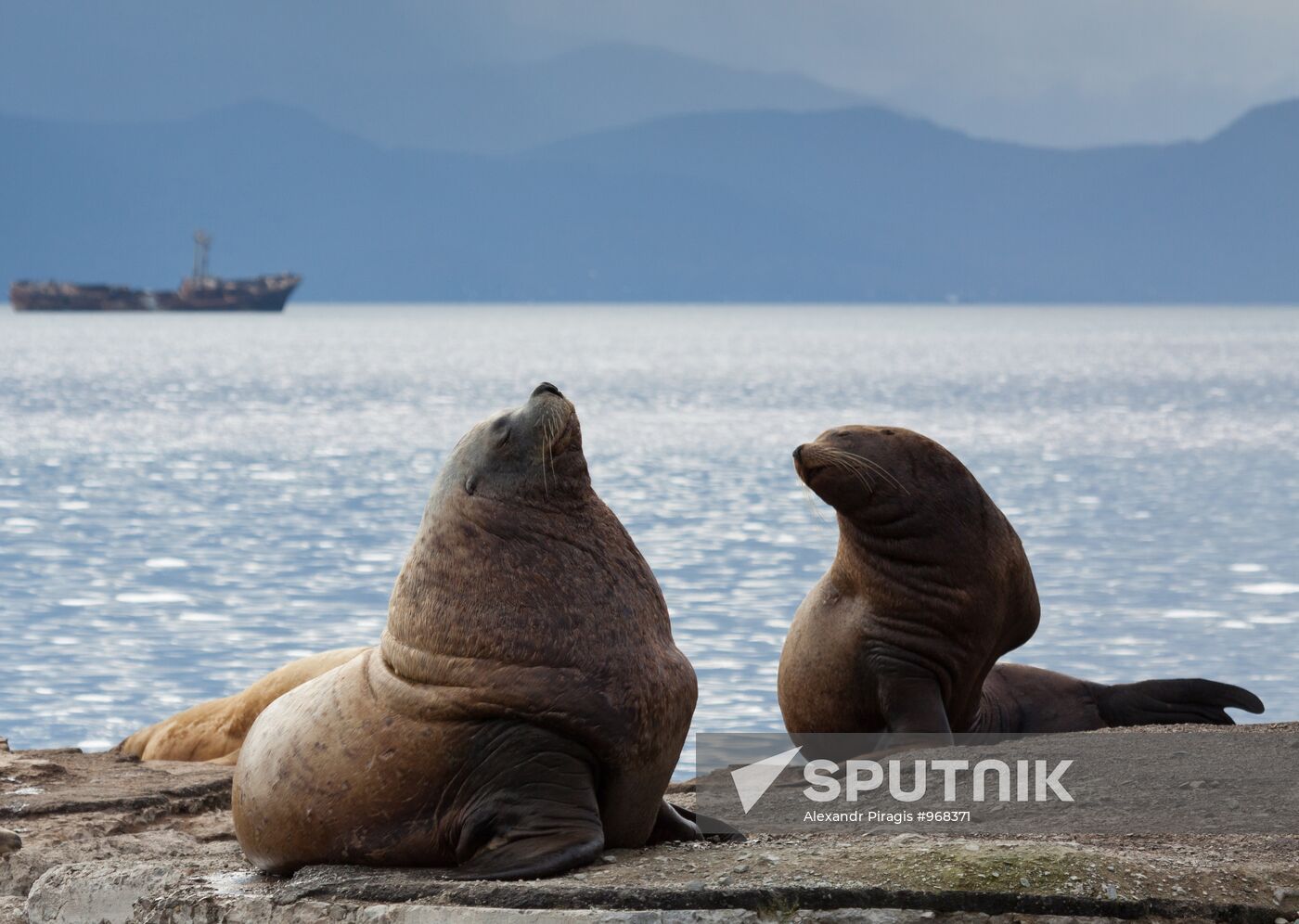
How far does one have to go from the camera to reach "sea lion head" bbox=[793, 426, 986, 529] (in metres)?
6.63

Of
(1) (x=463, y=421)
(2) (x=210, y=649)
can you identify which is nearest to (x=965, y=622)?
(2) (x=210, y=649)

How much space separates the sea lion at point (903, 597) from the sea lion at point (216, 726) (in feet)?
6.59

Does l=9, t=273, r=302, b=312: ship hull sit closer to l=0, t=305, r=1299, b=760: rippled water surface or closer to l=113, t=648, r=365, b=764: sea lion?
l=0, t=305, r=1299, b=760: rippled water surface

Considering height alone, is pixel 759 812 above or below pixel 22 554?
above

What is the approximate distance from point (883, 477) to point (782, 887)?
10.4ft

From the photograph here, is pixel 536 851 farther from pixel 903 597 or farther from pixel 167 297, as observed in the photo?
pixel 167 297

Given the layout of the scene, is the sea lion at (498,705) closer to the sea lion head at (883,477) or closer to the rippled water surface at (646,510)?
the sea lion head at (883,477)

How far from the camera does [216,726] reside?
760 cm

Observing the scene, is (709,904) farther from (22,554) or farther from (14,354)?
(14,354)

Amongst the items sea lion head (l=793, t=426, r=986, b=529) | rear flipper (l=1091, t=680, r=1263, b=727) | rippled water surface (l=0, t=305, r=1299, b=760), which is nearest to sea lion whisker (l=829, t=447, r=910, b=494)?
sea lion head (l=793, t=426, r=986, b=529)

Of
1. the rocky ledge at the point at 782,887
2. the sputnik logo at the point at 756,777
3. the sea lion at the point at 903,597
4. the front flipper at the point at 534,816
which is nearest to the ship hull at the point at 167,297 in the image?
the sea lion at the point at 903,597

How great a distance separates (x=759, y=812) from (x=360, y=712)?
1.80 metres

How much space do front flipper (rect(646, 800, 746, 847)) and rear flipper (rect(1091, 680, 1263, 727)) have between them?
3.14 meters

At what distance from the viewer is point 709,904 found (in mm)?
3689
